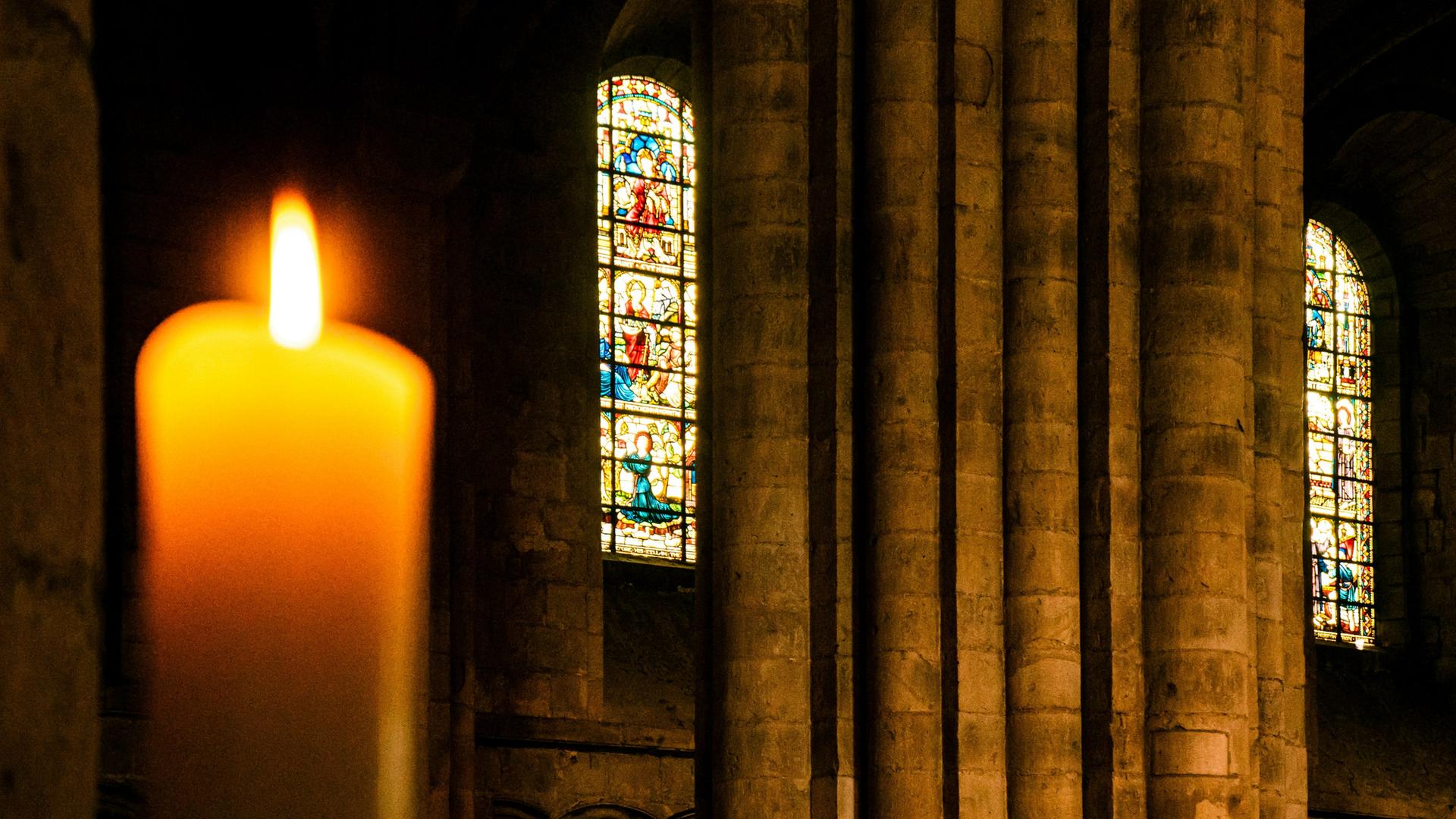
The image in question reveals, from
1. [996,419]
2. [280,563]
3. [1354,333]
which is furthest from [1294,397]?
[1354,333]

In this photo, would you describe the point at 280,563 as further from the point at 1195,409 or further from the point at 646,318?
the point at 646,318

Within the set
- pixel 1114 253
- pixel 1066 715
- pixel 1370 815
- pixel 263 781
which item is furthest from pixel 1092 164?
pixel 263 781

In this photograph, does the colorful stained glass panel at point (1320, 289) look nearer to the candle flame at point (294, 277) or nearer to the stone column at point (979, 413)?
the stone column at point (979, 413)

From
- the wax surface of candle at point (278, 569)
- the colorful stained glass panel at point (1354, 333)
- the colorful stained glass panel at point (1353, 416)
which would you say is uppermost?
the colorful stained glass panel at point (1354, 333)

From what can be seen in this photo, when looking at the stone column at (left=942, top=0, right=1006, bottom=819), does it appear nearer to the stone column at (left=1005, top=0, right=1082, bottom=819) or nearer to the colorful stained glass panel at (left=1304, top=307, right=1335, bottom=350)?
the stone column at (left=1005, top=0, right=1082, bottom=819)

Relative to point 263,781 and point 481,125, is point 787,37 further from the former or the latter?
point 263,781

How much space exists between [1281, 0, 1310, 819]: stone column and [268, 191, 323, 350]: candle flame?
28.7ft

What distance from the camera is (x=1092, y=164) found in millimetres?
9992

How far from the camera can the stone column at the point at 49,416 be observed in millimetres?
1186

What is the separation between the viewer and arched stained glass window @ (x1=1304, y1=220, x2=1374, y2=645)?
1903cm

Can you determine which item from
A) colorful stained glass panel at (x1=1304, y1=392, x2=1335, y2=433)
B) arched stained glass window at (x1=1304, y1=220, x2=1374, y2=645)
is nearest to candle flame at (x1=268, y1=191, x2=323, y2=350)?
arched stained glass window at (x1=1304, y1=220, x2=1374, y2=645)

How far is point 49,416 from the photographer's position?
125cm

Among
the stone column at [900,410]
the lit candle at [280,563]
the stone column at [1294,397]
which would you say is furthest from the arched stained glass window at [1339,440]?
the lit candle at [280,563]

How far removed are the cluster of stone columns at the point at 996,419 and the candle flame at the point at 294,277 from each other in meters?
7.78
